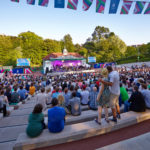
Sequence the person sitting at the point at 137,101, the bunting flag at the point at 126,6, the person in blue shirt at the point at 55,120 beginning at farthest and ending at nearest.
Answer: the bunting flag at the point at 126,6 < the person sitting at the point at 137,101 < the person in blue shirt at the point at 55,120

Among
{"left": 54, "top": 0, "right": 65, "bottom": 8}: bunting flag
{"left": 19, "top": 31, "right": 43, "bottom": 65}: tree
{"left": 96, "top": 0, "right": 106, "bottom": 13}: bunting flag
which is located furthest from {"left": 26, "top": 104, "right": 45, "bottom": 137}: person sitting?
{"left": 19, "top": 31, "right": 43, "bottom": 65}: tree

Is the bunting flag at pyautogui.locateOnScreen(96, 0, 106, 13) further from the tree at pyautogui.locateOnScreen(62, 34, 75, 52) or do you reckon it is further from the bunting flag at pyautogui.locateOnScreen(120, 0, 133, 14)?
the tree at pyautogui.locateOnScreen(62, 34, 75, 52)

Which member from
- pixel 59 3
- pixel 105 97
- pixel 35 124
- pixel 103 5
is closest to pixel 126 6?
pixel 103 5

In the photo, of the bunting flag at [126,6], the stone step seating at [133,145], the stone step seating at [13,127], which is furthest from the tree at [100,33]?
the stone step seating at [133,145]

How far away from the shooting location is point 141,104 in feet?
11.9

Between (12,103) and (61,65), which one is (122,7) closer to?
(12,103)

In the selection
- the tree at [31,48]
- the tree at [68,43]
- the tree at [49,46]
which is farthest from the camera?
the tree at [68,43]

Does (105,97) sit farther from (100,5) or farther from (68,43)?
(68,43)

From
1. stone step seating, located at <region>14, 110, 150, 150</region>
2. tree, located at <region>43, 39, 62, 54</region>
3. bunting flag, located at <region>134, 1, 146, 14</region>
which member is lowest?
stone step seating, located at <region>14, 110, 150, 150</region>

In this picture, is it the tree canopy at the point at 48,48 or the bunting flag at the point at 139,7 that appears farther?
the tree canopy at the point at 48,48

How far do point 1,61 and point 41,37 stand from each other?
19824 mm

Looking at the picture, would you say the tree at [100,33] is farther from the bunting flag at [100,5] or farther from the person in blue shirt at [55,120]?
the person in blue shirt at [55,120]

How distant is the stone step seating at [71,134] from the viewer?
253 centimetres

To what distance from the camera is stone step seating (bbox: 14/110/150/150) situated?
2527 mm
